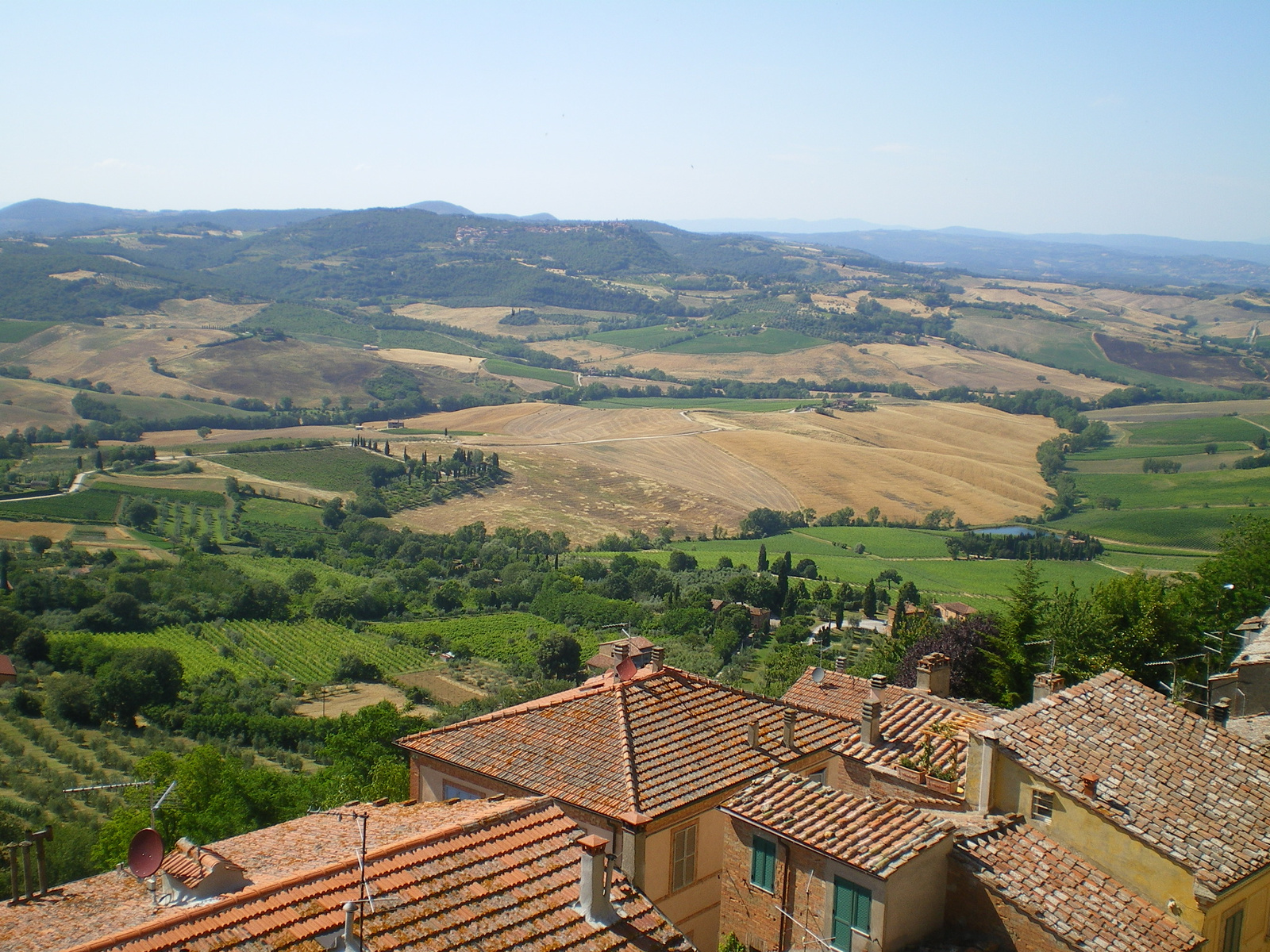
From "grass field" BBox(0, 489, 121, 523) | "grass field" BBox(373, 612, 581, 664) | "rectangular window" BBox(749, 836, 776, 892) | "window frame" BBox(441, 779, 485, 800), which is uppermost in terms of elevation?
"rectangular window" BBox(749, 836, 776, 892)

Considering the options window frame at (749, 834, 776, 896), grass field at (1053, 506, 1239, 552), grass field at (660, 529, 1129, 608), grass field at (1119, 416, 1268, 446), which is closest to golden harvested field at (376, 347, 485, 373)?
grass field at (660, 529, 1129, 608)

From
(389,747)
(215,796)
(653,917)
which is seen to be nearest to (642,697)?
(653,917)

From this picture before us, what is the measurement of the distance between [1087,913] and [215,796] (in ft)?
69.9

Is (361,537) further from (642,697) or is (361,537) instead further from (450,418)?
(642,697)

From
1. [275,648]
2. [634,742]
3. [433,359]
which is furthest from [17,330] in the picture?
[634,742]

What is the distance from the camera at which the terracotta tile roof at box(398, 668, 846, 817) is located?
1251cm

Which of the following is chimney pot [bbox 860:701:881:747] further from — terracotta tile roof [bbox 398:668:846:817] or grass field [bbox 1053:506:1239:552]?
grass field [bbox 1053:506:1239:552]

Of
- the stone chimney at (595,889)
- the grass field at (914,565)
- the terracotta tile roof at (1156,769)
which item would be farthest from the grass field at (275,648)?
the stone chimney at (595,889)

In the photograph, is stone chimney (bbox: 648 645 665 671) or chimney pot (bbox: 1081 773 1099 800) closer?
chimney pot (bbox: 1081 773 1099 800)

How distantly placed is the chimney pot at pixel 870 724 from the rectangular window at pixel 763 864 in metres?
4.40

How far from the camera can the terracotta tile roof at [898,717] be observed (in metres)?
14.5

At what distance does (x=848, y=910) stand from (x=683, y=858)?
8.85ft

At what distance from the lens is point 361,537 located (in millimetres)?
93500

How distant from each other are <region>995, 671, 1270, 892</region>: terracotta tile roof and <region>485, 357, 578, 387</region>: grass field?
160m
